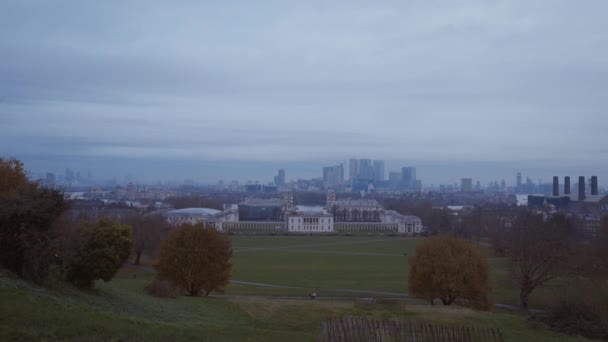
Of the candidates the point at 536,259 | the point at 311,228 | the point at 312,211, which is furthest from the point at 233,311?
the point at 312,211

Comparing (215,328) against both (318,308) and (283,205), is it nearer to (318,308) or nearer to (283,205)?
(318,308)

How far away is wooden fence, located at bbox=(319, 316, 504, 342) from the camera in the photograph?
10.5 meters

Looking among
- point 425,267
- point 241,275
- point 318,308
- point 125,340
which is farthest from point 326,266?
point 125,340

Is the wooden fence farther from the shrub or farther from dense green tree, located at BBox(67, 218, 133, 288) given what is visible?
dense green tree, located at BBox(67, 218, 133, 288)

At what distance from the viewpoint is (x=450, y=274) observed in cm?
2422

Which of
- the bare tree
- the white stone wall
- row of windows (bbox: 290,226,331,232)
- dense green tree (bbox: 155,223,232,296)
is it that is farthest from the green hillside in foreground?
the white stone wall

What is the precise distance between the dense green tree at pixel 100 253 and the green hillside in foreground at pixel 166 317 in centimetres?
63

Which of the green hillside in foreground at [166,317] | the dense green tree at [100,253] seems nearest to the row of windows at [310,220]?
the green hillside in foreground at [166,317]

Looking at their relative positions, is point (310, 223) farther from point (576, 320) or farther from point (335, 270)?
point (576, 320)

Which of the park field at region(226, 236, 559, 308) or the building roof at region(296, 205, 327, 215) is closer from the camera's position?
the park field at region(226, 236, 559, 308)

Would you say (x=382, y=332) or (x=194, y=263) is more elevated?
(x=382, y=332)

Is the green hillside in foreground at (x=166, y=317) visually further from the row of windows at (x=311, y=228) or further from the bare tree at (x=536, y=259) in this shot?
the row of windows at (x=311, y=228)

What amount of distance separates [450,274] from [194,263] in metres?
11.1

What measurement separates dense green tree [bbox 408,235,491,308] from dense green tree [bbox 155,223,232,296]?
8.61m
